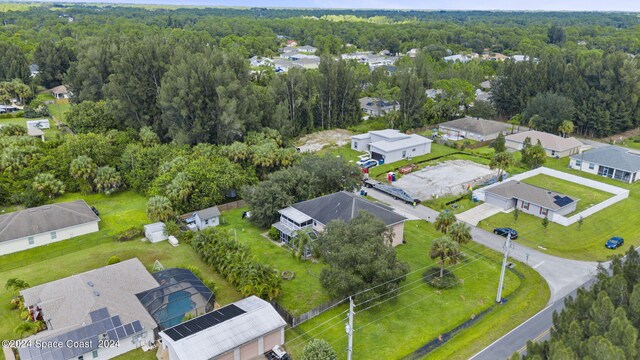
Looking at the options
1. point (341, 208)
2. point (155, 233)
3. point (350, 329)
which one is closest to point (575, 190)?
point (341, 208)

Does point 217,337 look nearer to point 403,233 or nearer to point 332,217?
point 332,217

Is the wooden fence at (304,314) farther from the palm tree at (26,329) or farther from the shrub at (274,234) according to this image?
the palm tree at (26,329)

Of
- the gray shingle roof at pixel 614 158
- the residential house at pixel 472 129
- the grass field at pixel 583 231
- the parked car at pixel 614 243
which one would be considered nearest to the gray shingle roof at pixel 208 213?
the grass field at pixel 583 231

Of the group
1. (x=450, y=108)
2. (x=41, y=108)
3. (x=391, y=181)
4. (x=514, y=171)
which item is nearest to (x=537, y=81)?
(x=450, y=108)

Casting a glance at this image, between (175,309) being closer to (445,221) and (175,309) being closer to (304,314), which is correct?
(304,314)

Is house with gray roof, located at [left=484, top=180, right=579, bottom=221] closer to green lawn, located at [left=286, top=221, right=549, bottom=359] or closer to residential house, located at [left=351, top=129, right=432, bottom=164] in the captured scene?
green lawn, located at [left=286, top=221, right=549, bottom=359]
